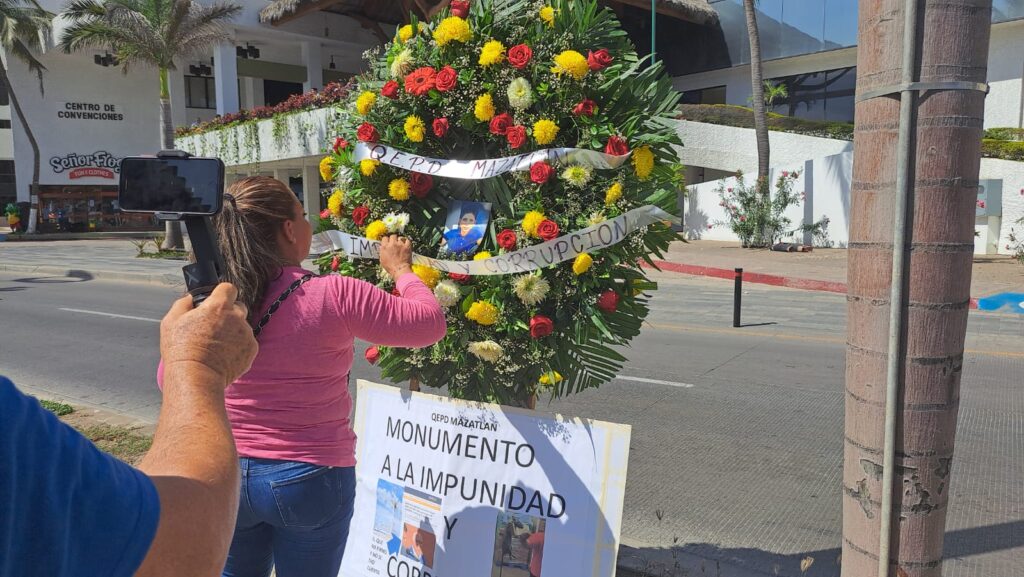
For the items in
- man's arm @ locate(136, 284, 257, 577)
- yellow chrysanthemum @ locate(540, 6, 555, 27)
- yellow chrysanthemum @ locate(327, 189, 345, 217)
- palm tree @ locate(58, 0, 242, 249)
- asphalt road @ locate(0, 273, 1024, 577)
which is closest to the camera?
man's arm @ locate(136, 284, 257, 577)

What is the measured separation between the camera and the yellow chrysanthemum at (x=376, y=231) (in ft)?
9.52

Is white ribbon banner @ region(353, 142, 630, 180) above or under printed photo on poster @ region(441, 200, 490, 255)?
above

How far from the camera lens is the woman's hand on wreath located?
255 cm

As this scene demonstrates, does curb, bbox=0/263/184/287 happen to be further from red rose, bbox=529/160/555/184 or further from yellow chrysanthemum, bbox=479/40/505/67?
red rose, bbox=529/160/555/184

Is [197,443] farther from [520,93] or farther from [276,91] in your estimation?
[276,91]

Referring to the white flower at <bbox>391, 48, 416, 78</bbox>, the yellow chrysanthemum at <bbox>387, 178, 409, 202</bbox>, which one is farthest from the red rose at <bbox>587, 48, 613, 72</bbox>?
the yellow chrysanthemum at <bbox>387, 178, 409, 202</bbox>

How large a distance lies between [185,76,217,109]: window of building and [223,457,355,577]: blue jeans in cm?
4311

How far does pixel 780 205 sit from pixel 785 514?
18.3 m

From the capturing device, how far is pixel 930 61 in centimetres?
174

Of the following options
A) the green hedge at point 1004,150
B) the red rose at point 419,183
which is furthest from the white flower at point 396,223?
the green hedge at point 1004,150

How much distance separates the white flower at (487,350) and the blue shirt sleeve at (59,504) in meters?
1.83

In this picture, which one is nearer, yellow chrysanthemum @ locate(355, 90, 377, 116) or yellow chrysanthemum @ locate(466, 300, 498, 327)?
yellow chrysanthemum @ locate(466, 300, 498, 327)

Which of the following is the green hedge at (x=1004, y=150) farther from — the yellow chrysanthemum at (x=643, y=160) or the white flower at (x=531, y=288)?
the white flower at (x=531, y=288)

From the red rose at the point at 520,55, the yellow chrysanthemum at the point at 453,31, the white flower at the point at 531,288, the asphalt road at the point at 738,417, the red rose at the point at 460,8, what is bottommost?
Answer: the asphalt road at the point at 738,417
